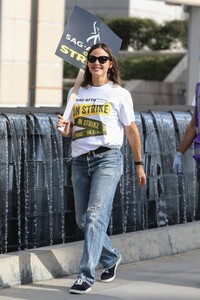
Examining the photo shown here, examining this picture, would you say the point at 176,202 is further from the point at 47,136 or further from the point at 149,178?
the point at 47,136

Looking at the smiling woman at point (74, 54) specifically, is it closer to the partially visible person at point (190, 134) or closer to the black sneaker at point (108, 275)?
the partially visible person at point (190, 134)

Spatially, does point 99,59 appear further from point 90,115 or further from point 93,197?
point 93,197

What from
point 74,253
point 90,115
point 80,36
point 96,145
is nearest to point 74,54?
point 80,36

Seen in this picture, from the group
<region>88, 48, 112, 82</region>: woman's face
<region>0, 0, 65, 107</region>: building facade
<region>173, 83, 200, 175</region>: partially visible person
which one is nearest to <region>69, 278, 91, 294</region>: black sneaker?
<region>173, 83, 200, 175</region>: partially visible person

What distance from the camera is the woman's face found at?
7.37 metres

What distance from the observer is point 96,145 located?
289 inches

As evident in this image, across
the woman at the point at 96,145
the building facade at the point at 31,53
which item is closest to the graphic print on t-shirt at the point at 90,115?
the woman at the point at 96,145

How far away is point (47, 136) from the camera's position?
8844 mm

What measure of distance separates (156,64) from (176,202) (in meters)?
29.6

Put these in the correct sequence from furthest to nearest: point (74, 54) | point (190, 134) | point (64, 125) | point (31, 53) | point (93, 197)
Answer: point (31, 53) → point (74, 54) → point (190, 134) → point (64, 125) → point (93, 197)

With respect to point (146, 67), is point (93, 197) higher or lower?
higher

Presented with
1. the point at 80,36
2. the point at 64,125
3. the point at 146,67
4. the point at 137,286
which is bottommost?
the point at 137,286

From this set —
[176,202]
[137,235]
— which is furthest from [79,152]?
[176,202]

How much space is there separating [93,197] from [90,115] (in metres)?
0.63
